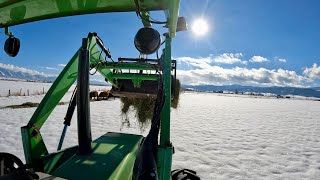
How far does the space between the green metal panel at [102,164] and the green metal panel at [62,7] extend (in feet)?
4.20

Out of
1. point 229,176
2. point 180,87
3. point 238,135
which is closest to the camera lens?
point 229,176

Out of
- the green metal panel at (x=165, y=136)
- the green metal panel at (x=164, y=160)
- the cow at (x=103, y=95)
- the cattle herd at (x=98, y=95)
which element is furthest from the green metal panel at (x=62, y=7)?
the cow at (x=103, y=95)

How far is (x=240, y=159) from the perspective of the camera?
646 centimetres

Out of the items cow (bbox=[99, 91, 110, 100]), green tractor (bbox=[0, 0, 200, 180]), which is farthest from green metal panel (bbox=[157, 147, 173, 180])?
cow (bbox=[99, 91, 110, 100])

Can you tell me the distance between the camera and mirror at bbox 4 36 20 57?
2.68m

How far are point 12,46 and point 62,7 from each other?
0.80m

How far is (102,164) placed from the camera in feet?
7.72

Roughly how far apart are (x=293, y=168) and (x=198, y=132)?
4331 mm

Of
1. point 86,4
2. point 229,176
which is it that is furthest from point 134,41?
point 229,176

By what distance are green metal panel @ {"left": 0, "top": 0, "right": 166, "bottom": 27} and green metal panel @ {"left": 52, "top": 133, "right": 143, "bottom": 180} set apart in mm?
1281

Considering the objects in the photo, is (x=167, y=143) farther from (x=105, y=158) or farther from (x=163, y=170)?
(x=105, y=158)

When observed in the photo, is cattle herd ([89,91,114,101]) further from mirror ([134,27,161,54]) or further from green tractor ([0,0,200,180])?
mirror ([134,27,161,54])

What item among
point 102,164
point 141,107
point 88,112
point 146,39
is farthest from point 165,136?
point 141,107

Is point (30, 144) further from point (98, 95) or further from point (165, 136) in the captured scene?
point (98, 95)
